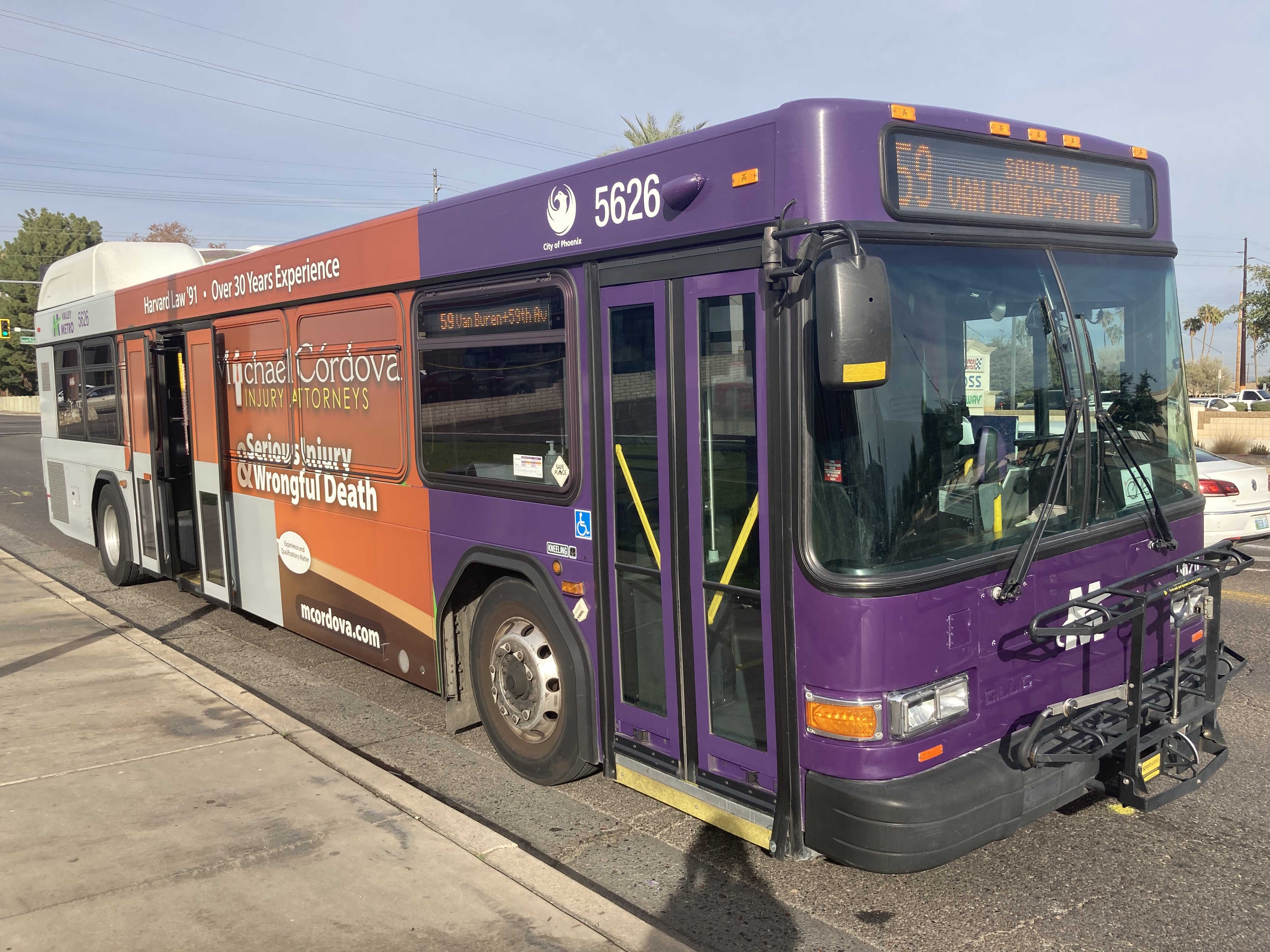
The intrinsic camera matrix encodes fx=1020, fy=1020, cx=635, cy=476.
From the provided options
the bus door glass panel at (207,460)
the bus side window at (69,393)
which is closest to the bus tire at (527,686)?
the bus door glass panel at (207,460)

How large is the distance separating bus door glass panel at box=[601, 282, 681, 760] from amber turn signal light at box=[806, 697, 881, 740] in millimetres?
798

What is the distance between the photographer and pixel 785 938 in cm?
371

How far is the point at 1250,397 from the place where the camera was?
50688 mm

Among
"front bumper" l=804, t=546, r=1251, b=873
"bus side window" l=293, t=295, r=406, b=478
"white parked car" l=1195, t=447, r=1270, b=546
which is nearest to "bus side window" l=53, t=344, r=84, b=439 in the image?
"bus side window" l=293, t=295, r=406, b=478

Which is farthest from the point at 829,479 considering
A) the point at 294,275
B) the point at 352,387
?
the point at 294,275

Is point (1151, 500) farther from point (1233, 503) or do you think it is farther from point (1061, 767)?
point (1233, 503)

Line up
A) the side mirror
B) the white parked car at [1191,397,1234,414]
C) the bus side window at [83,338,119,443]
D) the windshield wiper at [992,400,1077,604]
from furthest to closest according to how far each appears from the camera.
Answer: the white parked car at [1191,397,1234,414] → the bus side window at [83,338,119,443] → the windshield wiper at [992,400,1077,604] → the side mirror

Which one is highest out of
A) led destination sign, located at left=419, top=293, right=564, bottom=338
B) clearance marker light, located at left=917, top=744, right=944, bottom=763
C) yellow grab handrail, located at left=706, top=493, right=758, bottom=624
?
led destination sign, located at left=419, top=293, right=564, bottom=338

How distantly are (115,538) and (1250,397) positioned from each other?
5398 cm

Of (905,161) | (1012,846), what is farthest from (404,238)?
(1012,846)

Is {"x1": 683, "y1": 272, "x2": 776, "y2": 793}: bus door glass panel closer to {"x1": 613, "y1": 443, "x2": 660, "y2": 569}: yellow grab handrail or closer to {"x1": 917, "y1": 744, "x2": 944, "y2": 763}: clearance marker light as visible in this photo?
{"x1": 613, "y1": 443, "x2": 660, "y2": 569}: yellow grab handrail

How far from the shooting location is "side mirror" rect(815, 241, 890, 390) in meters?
3.26

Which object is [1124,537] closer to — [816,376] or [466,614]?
[816,376]

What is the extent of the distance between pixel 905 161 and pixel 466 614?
3.39m
